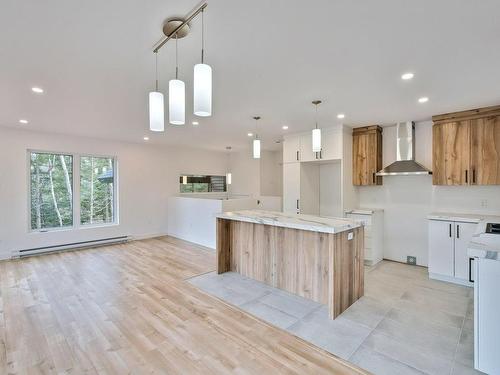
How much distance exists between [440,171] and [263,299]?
337cm

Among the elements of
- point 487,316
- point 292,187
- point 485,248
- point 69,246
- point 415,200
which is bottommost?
point 69,246

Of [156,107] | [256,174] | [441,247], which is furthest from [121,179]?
[441,247]

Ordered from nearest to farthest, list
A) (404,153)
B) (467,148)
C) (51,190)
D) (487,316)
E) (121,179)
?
1. (487,316)
2. (467,148)
3. (404,153)
4. (51,190)
5. (121,179)

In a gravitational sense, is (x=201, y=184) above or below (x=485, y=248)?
above

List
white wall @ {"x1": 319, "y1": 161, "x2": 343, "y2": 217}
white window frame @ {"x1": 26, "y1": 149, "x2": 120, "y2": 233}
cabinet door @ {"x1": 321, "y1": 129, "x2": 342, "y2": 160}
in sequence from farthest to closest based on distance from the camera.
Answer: white wall @ {"x1": 319, "y1": 161, "x2": 343, "y2": 217}, white window frame @ {"x1": 26, "y1": 149, "x2": 120, "y2": 233}, cabinet door @ {"x1": 321, "y1": 129, "x2": 342, "y2": 160}

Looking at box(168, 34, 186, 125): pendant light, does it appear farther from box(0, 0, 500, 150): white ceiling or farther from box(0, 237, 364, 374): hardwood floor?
box(0, 237, 364, 374): hardwood floor

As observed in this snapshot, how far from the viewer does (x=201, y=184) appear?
26.5 feet

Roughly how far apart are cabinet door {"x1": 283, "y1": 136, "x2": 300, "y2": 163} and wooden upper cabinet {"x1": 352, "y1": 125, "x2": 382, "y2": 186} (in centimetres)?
107

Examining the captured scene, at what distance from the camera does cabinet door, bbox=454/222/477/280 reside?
141 inches

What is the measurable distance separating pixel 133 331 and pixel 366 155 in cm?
448

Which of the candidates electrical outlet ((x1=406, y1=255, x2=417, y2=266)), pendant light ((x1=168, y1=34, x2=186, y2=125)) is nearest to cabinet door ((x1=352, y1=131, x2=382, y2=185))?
electrical outlet ((x1=406, y1=255, x2=417, y2=266))

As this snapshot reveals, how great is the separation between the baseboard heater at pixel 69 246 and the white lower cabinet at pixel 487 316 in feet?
21.3

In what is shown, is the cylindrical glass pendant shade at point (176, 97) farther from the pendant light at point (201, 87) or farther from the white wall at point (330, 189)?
the white wall at point (330, 189)

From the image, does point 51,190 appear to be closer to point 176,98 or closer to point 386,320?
point 176,98
